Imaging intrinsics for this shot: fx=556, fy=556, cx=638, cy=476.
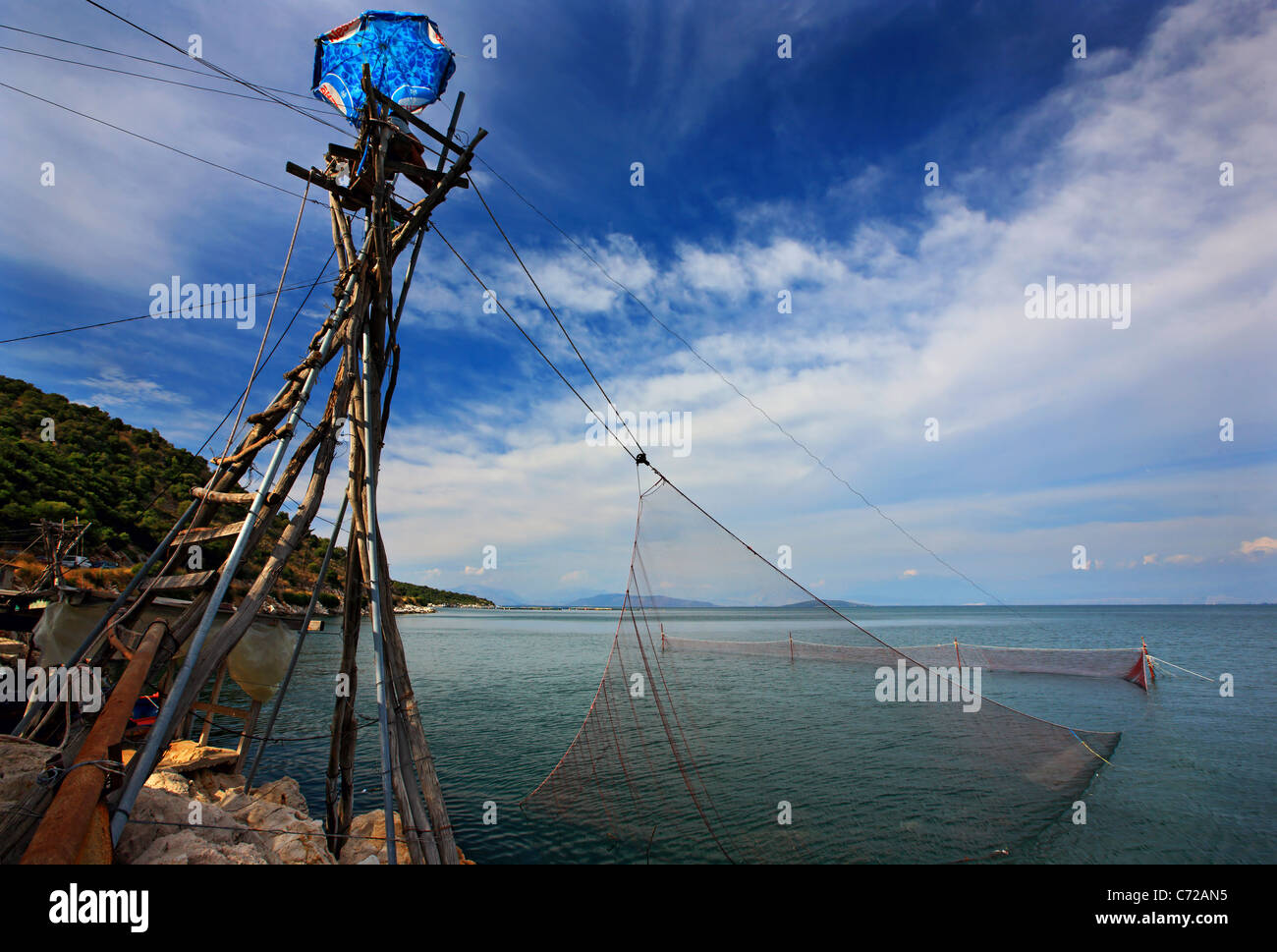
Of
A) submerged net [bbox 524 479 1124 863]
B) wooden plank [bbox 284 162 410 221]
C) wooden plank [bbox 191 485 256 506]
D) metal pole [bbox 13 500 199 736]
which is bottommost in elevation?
submerged net [bbox 524 479 1124 863]

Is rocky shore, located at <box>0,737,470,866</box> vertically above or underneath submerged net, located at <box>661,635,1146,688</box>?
above

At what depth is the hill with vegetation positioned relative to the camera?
36250mm

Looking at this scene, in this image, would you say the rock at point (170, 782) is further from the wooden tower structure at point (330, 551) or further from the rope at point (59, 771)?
the rope at point (59, 771)

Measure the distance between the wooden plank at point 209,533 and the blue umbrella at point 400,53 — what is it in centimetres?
598

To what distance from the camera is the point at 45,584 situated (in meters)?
22.8

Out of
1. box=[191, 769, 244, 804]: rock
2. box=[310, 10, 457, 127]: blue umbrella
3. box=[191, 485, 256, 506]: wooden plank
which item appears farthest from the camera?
box=[191, 769, 244, 804]: rock

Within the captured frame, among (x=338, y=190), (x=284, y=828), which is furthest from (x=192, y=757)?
(x=338, y=190)

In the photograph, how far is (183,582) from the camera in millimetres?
5805

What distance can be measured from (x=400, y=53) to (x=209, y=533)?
6.95 meters

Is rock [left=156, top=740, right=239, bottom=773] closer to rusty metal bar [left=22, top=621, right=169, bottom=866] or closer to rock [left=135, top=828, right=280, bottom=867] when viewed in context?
rock [left=135, top=828, right=280, bottom=867]

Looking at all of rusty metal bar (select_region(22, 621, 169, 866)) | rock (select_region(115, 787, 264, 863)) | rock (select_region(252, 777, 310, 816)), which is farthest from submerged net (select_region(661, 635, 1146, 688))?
rusty metal bar (select_region(22, 621, 169, 866))

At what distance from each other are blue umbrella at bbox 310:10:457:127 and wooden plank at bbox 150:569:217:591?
6.55 metres
